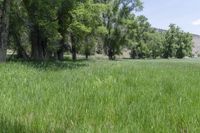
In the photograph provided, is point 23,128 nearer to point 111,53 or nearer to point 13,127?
point 13,127

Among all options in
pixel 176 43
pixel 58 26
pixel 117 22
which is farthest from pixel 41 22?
pixel 176 43

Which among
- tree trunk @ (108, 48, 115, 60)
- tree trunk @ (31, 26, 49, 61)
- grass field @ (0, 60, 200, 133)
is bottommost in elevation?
tree trunk @ (108, 48, 115, 60)

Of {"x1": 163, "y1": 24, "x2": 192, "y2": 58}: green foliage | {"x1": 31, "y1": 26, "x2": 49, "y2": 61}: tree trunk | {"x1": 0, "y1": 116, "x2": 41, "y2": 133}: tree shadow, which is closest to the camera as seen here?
{"x1": 0, "y1": 116, "x2": 41, "y2": 133}: tree shadow

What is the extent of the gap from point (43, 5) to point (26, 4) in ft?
8.05

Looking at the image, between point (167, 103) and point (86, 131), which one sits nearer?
point (86, 131)

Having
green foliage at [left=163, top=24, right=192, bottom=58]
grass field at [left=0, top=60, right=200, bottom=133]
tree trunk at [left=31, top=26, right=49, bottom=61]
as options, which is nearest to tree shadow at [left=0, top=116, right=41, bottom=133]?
grass field at [left=0, top=60, right=200, bottom=133]

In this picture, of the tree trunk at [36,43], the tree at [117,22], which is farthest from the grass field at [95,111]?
the tree at [117,22]

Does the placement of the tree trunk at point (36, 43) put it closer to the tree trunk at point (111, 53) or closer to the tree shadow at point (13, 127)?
the tree shadow at point (13, 127)

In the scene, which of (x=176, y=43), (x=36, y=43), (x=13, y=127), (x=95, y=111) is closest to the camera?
(x=13, y=127)

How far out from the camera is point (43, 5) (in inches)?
1280

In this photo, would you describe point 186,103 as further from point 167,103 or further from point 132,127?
point 132,127

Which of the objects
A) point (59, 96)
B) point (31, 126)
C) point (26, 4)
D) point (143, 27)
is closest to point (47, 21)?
point (26, 4)

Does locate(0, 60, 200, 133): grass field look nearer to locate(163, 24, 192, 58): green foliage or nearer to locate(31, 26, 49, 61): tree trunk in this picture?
locate(31, 26, 49, 61): tree trunk

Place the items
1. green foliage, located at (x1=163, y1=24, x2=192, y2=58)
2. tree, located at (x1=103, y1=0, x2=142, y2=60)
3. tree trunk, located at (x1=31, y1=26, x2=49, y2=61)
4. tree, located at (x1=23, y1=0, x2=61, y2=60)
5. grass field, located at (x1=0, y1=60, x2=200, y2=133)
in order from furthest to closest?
green foliage, located at (x1=163, y1=24, x2=192, y2=58) → tree, located at (x1=103, y1=0, x2=142, y2=60) → tree trunk, located at (x1=31, y1=26, x2=49, y2=61) → tree, located at (x1=23, y1=0, x2=61, y2=60) → grass field, located at (x1=0, y1=60, x2=200, y2=133)
